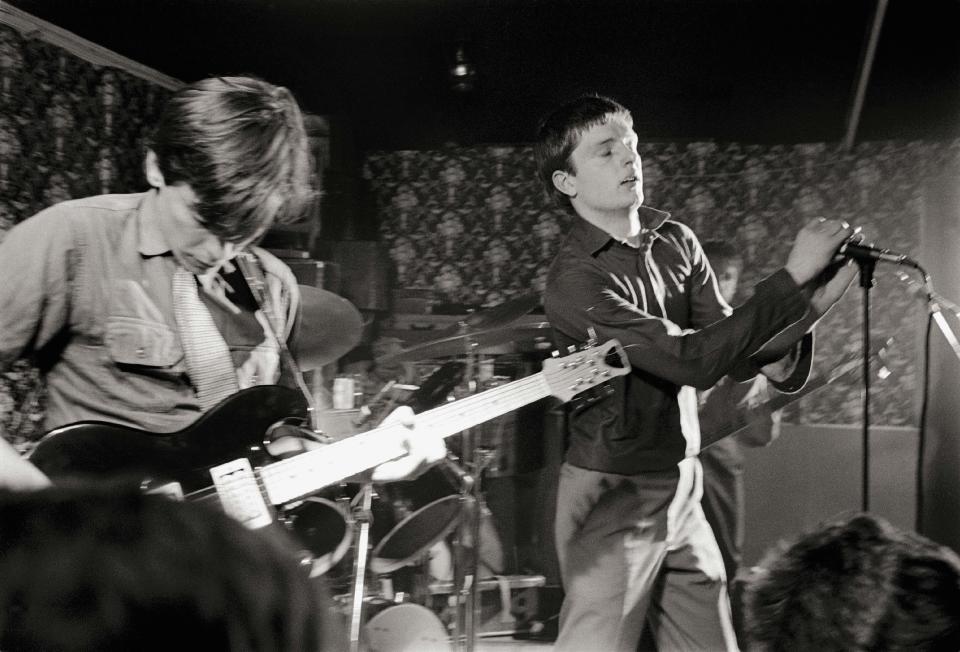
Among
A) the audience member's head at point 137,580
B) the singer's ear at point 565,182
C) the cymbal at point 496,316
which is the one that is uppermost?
the singer's ear at point 565,182

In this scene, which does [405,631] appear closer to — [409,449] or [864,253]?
[409,449]

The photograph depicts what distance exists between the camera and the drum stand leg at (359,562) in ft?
8.79

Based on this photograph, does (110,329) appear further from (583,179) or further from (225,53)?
(583,179)

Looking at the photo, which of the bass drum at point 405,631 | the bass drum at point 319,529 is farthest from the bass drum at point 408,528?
the bass drum at point 319,529

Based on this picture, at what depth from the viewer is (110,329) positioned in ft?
6.93

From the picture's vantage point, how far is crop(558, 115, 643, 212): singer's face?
8.76ft

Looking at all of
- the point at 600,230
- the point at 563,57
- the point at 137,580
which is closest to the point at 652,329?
the point at 600,230

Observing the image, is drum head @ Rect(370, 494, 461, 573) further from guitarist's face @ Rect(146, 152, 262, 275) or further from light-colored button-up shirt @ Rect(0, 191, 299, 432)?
guitarist's face @ Rect(146, 152, 262, 275)

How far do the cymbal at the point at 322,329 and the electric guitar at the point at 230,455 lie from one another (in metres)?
0.40

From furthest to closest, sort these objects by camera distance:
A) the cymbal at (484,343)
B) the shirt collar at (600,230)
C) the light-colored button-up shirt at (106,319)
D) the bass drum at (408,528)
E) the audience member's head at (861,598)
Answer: the bass drum at (408,528) → the cymbal at (484,343) → the shirt collar at (600,230) → the light-colored button-up shirt at (106,319) → the audience member's head at (861,598)

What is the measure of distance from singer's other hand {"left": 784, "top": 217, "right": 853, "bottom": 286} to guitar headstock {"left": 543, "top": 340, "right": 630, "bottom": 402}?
0.47 m

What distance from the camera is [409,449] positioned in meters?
2.23

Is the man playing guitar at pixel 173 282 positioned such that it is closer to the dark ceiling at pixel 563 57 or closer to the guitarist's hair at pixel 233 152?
the guitarist's hair at pixel 233 152

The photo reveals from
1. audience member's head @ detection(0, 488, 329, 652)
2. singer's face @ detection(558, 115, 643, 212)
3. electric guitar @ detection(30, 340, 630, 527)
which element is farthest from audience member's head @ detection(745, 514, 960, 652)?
singer's face @ detection(558, 115, 643, 212)
